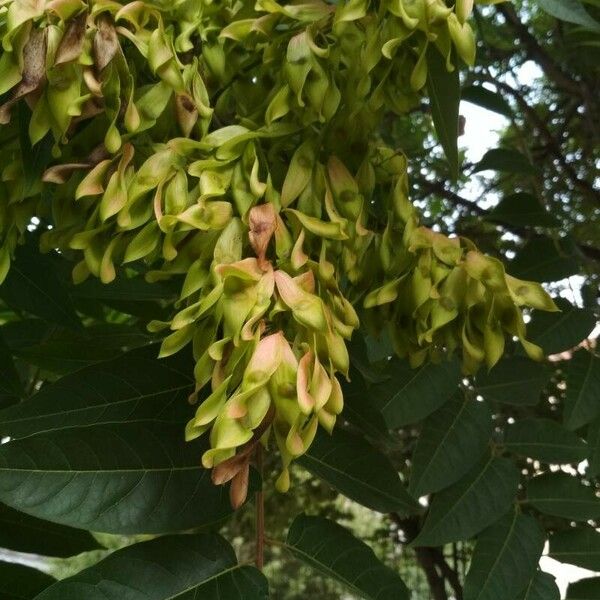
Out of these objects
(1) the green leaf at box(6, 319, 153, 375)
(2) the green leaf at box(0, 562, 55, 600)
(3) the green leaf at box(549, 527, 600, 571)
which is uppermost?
(1) the green leaf at box(6, 319, 153, 375)

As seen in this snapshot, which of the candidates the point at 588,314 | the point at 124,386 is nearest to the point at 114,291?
the point at 124,386

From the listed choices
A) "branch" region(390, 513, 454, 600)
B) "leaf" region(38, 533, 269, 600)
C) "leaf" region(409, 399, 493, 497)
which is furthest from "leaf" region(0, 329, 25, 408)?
"branch" region(390, 513, 454, 600)

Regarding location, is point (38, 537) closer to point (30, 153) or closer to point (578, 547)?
point (30, 153)

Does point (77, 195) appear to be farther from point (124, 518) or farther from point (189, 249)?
point (124, 518)

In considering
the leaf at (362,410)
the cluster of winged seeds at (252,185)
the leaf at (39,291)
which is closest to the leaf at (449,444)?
the leaf at (362,410)

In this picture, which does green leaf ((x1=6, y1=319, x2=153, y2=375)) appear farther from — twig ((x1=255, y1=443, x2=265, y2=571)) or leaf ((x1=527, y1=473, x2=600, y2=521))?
leaf ((x1=527, y1=473, x2=600, y2=521))

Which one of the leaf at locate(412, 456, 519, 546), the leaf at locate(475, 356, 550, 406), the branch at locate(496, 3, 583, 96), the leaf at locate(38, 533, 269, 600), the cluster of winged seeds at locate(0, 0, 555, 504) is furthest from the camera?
the branch at locate(496, 3, 583, 96)

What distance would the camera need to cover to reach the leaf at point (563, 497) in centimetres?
83

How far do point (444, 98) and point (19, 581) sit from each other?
1.48ft

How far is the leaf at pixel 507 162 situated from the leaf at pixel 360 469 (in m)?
0.44

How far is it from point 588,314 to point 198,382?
578 mm

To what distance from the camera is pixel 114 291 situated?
79cm

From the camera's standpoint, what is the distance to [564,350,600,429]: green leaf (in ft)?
2.74

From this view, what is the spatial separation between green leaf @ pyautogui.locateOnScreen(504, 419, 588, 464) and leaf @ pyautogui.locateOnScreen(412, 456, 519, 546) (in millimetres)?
52
